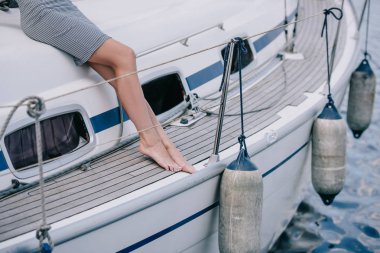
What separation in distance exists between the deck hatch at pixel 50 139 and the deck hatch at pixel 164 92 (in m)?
0.70

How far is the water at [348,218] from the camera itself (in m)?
5.72

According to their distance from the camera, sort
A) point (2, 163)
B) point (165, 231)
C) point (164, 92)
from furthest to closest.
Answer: point (164, 92) < point (165, 231) < point (2, 163)

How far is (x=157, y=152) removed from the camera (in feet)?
12.6

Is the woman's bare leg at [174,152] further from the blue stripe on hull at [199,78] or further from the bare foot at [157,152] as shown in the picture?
the blue stripe on hull at [199,78]

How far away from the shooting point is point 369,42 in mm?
10633

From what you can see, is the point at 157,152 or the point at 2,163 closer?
the point at 2,163

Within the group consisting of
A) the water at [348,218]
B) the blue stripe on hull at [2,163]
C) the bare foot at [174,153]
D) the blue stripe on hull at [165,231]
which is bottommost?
the water at [348,218]

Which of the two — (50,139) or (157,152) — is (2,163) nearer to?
(50,139)

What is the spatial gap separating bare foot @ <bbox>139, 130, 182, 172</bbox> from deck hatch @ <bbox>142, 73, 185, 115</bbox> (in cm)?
59

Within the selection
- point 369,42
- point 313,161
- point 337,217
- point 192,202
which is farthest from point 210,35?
point 369,42

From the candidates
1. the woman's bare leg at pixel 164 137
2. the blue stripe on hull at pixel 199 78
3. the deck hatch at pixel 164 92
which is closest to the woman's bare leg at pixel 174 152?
the woman's bare leg at pixel 164 137

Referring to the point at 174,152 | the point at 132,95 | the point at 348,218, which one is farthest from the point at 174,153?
the point at 348,218

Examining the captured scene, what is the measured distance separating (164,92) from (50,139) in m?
1.12

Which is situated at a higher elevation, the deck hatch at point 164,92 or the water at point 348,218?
the deck hatch at point 164,92
